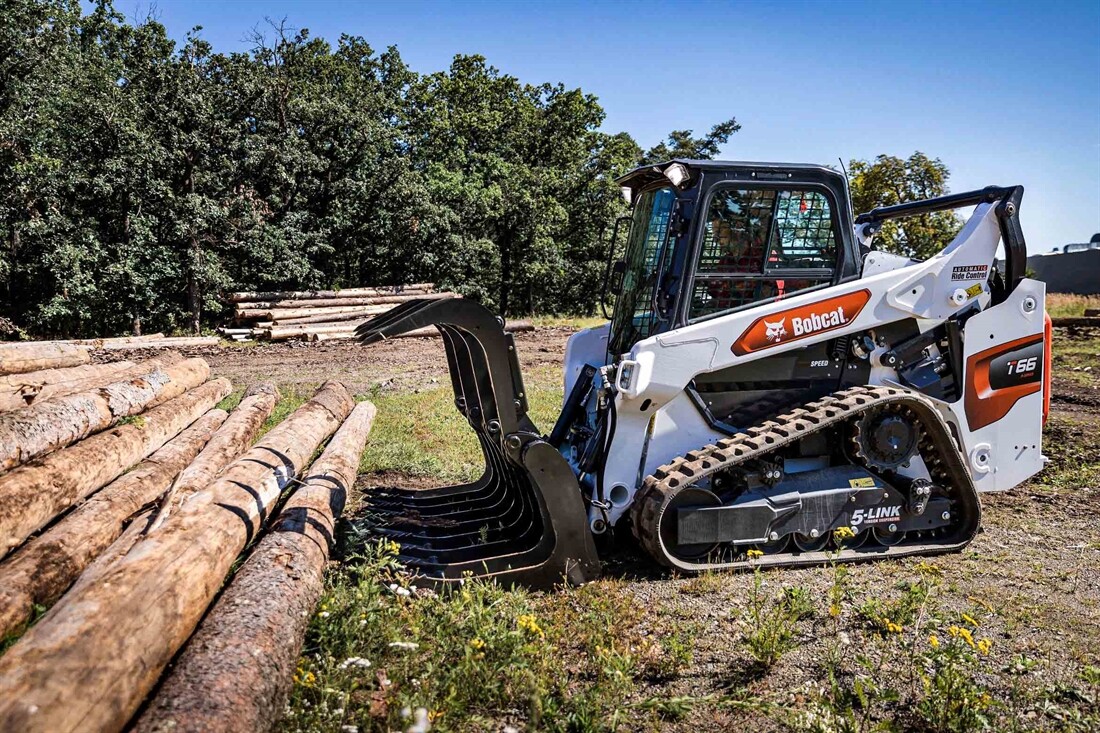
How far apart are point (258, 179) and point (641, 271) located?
68.6 feet

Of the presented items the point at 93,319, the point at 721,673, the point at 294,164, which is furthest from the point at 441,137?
the point at 721,673

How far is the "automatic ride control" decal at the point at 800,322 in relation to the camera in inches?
203

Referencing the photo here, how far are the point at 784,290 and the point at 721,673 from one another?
271 cm

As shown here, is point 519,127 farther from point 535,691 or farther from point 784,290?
point 535,691

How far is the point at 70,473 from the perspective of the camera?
17.9 feet

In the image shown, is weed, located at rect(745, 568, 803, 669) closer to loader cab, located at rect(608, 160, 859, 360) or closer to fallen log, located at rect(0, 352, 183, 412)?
loader cab, located at rect(608, 160, 859, 360)

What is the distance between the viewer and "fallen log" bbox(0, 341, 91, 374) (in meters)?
8.78

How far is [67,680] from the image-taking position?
2506mm

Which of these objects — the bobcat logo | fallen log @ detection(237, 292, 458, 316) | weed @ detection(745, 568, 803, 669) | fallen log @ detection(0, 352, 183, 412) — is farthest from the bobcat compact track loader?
fallen log @ detection(237, 292, 458, 316)

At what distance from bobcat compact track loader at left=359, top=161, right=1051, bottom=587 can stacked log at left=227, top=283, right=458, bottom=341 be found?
14.1 m

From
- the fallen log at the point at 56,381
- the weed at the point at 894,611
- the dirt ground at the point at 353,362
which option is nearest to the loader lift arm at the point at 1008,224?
the weed at the point at 894,611

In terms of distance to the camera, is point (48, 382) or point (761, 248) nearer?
point (761, 248)

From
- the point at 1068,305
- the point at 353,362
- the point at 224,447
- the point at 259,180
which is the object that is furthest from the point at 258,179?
the point at 1068,305

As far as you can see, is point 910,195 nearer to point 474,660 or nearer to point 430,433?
point 430,433
